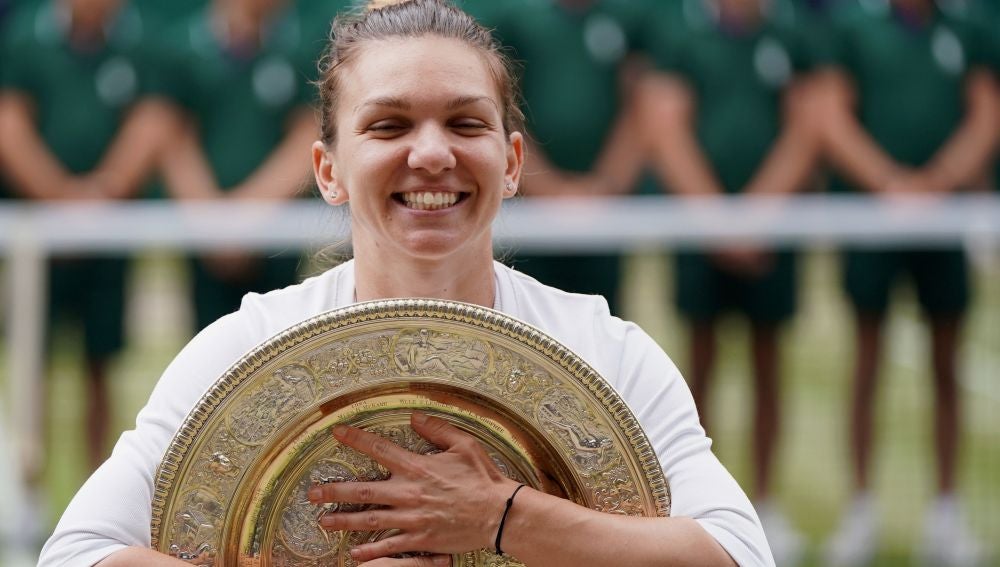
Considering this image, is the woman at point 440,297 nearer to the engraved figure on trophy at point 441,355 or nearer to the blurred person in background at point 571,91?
the engraved figure on trophy at point 441,355

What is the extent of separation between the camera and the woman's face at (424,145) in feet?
5.79

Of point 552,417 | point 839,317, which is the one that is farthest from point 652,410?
point 839,317

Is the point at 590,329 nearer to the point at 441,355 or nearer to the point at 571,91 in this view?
the point at 441,355

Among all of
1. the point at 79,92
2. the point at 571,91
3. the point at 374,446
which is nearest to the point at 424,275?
the point at 374,446

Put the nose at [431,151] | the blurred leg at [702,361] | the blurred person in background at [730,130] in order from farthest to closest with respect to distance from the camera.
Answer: the blurred person in background at [730,130]
the blurred leg at [702,361]
the nose at [431,151]

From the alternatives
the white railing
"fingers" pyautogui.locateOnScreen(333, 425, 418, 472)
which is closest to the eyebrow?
"fingers" pyautogui.locateOnScreen(333, 425, 418, 472)

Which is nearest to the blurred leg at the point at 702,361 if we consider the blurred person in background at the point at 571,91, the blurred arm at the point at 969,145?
the blurred person in background at the point at 571,91

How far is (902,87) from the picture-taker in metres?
5.15

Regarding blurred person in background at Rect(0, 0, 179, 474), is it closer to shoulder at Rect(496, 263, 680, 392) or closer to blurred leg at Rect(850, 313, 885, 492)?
blurred leg at Rect(850, 313, 885, 492)

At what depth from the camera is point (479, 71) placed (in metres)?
1.82

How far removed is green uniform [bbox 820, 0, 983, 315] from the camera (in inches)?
201

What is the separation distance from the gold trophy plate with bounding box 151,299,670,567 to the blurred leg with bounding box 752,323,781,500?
10.8 feet

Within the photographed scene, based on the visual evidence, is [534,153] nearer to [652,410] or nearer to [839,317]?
[652,410]

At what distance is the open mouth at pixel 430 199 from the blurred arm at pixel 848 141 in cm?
354
